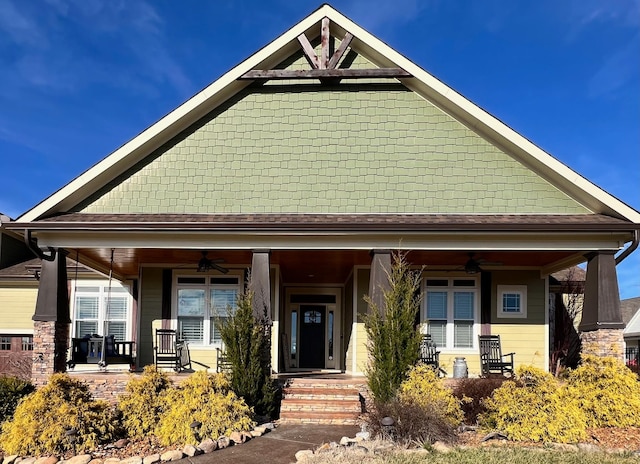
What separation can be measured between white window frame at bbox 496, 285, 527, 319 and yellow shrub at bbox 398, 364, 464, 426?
510cm

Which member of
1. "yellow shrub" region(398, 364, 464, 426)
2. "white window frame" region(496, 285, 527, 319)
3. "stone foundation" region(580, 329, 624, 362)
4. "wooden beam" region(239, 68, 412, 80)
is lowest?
"yellow shrub" region(398, 364, 464, 426)

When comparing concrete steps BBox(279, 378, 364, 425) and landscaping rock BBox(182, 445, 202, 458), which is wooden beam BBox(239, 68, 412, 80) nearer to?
concrete steps BBox(279, 378, 364, 425)

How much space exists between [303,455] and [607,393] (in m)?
4.88

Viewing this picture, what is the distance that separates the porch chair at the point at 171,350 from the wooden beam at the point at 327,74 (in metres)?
6.07

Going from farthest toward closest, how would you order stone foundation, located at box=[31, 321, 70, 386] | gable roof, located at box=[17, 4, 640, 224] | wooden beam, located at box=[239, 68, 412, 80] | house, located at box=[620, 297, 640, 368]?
house, located at box=[620, 297, 640, 368], wooden beam, located at box=[239, 68, 412, 80], gable roof, located at box=[17, 4, 640, 224], stone foundation, located at box=[31, 321, 70, 386]

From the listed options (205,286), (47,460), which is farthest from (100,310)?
(47,460)

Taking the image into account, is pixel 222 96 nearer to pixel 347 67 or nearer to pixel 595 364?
pixel 347 67

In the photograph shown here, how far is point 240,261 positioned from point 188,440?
5952 millimetres

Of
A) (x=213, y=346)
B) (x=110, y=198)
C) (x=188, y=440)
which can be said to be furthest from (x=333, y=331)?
(x=188, y=440)

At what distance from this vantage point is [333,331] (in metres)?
15.9

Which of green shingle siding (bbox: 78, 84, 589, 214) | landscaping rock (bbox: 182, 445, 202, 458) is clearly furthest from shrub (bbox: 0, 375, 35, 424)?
green shingle siding (bbox: 78, 84, 589, 214)

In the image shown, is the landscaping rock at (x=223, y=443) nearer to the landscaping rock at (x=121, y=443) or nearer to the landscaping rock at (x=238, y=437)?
the landscaping rock at (x=238, y=437)

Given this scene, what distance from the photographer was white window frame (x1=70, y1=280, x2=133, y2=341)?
14977 mm

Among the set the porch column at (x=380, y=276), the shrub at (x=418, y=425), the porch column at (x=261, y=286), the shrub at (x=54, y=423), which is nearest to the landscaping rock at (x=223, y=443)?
the shrub at (x=54, y=423)
